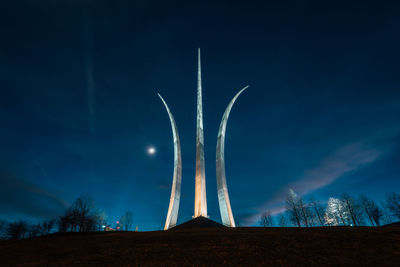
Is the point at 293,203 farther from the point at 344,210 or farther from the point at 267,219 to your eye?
the point at 267,219

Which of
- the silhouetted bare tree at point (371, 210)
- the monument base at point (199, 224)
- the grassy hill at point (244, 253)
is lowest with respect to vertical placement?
the grassy hill at point (244, 253)

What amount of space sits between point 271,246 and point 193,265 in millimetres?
4541

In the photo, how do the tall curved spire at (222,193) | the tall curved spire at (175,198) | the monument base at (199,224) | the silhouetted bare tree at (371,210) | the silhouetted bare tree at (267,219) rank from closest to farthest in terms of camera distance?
the monument base at (199,224) → the tall curved spire at (222,193) → the tall curved spire at (175,198) → the silhouetted bare tree at (371,210) → the silhouetted bare tree at (267,219)

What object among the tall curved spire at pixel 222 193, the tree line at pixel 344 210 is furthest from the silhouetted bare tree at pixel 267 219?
the tall curved spire at pixel 222 193

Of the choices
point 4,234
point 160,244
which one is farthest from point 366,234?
point 4,234

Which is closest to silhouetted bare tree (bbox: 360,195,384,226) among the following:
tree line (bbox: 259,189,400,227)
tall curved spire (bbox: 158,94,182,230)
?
tree line (bbox: 259,189,400,227)

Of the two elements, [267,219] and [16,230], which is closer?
[16,230]

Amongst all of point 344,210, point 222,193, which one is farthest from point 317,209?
point 222,193

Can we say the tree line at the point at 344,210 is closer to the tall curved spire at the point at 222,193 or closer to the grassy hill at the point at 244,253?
the tall curved spire at the point at 222,193

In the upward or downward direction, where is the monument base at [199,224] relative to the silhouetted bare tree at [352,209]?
downward

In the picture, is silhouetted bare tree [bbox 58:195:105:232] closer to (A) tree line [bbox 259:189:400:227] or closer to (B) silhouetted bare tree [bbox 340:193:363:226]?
(A) tree line [bbox 259:189:400:227]

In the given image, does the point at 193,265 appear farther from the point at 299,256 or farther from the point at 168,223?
the point at 168,223

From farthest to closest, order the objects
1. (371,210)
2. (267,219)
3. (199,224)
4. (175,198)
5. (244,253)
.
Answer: (267,219), (371,210), (175,198), (199,224), (244,253)

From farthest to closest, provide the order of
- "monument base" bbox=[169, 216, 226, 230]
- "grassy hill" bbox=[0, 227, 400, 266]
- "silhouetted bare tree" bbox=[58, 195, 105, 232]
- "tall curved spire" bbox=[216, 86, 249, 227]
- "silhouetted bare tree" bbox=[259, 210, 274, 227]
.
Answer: "silhouetted bare tree" bbox=[259, 210, 274, 227], "silhouetted bare tree" bbox=[58, 195, 105, 232], "tall curved spire" bbox=[216, 86, 249, 227], "monument base" bbox=[169, 216, 226, 230], "grassy hill" bbox=[0, 227, 400, 266]
